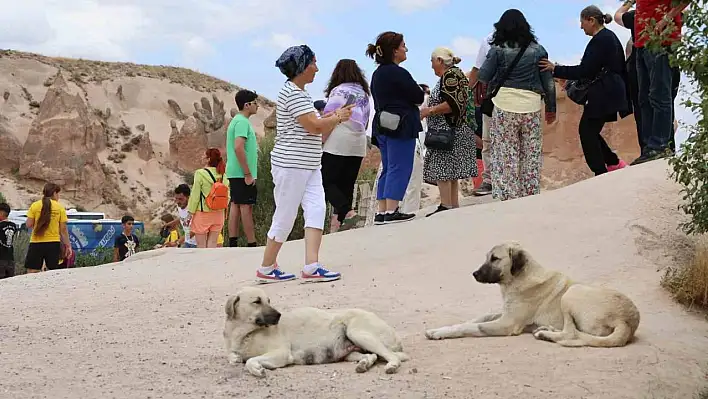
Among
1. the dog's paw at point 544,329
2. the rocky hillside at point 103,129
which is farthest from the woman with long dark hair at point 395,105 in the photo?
the rocky hillside at point 103,129

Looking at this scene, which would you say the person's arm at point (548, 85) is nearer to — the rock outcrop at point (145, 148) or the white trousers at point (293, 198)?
the white trousers at point (293, 198)

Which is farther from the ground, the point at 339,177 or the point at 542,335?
the point at 339,177

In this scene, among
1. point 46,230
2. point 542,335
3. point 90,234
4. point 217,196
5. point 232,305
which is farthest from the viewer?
point 90,234

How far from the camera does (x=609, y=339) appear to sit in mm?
6199

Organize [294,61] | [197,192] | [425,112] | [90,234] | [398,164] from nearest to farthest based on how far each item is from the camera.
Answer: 1. [294,61]
2. [398,164]
3. [425,112]
4. [197,192]
5. [90,234]

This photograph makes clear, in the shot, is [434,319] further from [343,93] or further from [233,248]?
[233,248]

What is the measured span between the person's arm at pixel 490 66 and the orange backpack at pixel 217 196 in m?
3.63

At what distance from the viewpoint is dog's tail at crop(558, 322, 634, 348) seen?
20.3 ft

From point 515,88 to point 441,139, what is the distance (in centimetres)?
106

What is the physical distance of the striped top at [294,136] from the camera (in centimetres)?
837

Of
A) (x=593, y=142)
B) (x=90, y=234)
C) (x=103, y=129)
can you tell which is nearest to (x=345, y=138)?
(x=593, y=142)

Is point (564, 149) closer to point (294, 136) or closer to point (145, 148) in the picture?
point (294, 136)

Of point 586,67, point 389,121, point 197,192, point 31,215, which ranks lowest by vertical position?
point 31,215

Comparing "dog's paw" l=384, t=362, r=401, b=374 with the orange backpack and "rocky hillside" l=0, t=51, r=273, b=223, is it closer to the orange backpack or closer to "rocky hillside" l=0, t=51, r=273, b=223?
the orange backpack
